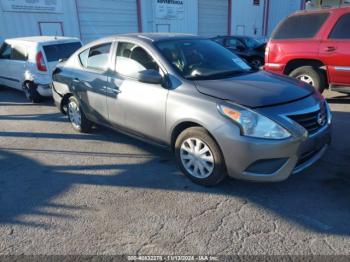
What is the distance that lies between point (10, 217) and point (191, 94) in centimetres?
221

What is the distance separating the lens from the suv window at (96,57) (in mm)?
4441

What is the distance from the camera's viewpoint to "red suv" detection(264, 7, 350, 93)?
608cm

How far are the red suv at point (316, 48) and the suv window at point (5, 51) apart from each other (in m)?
6.48

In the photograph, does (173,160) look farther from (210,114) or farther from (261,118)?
(261,118)

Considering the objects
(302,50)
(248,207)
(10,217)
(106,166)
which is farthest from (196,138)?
(302,50)

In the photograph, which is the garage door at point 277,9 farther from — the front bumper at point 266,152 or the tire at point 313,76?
the front bumper at point 266,152

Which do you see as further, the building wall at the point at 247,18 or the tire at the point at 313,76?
the building wall at the point at 247,18

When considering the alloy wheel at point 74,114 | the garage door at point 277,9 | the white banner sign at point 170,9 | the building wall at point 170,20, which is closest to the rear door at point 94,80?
the alloy wheel at point 74,114

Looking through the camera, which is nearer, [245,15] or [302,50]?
[302,50]

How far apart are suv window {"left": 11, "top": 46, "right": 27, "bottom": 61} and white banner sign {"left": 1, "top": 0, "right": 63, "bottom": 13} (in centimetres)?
475

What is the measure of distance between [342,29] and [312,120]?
3837 mm

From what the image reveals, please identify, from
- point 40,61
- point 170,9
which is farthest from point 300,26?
point 170,9

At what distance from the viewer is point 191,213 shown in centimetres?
307

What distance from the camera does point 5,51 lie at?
329 inches
